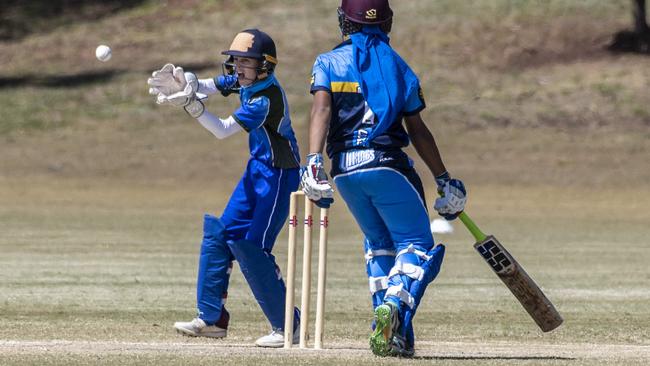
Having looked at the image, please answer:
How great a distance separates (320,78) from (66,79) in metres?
32.2

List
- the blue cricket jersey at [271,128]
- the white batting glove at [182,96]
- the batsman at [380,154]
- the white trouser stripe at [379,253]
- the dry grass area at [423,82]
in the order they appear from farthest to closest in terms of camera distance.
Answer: the dry grass area at [423,82], the blue cricket jersey at [271,128], the white batting glove at [182,96], the white trouser stripe at [379,253], the batsman at [380,154]

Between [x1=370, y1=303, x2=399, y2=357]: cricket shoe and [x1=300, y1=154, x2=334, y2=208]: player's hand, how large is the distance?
0.64 meters

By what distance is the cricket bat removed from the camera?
8.62 metres

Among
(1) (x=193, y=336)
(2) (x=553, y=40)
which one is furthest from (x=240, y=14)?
(1) (x=193, y=336)

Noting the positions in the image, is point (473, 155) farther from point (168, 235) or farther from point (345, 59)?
point (345, 59)

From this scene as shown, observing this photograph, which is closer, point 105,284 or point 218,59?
point 105,284

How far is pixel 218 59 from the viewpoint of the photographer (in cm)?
3891

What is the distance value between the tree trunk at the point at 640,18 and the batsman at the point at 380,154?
101ft

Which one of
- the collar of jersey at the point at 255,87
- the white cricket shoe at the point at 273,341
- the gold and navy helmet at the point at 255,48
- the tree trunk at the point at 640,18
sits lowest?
the white cricket shoe at the point at 273,341

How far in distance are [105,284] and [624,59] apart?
2598cm

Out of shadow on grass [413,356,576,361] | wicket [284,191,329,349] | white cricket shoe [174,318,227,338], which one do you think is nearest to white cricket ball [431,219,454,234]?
white cricket shoe [174,318,227,338]

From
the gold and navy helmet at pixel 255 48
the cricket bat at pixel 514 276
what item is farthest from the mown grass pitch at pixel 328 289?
the gold and navy helmet at pixel 255 48

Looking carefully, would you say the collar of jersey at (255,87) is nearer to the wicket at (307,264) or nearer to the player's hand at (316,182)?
the wicket at (307,264)

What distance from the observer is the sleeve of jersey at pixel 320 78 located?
8.23m
